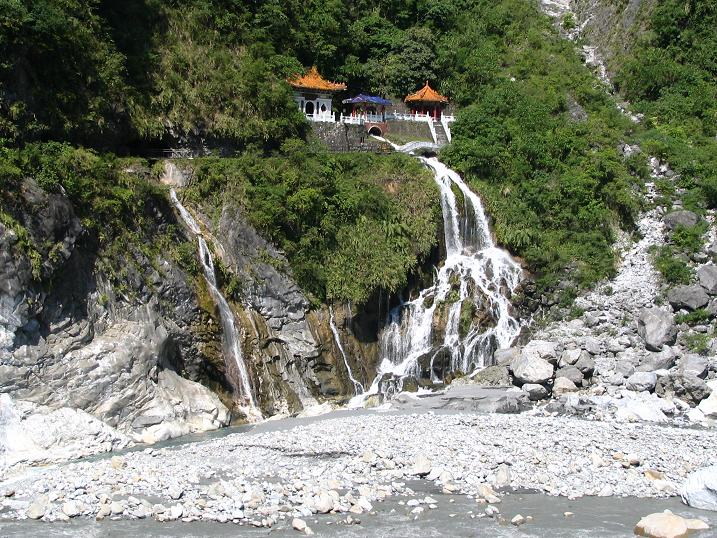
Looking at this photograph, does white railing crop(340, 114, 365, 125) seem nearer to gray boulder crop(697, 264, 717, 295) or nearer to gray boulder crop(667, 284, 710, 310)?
gray boulder crop(667, 284, 710, 310)

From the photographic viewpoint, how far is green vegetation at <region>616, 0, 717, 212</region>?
37.1 metres

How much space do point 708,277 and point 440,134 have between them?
1606 cm

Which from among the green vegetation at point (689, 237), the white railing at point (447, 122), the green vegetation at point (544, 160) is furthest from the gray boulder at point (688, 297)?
the white railing at point (447, 122)

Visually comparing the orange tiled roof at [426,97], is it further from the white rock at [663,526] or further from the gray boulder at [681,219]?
the white rock at [663,526]

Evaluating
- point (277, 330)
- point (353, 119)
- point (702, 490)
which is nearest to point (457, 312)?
point (277, 330)

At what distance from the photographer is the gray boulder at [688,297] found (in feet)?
94.4

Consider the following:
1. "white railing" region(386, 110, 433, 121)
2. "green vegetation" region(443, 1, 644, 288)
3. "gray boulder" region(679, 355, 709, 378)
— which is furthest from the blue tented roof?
"gray boulder" region(679, 355, 709, 378)

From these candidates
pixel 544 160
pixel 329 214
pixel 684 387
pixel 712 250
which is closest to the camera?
pixel 684 387

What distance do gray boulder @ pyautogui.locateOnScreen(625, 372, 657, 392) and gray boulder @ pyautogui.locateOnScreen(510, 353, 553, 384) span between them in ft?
8.19

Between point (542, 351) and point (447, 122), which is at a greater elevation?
point (447, 122)

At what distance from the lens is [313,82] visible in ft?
128

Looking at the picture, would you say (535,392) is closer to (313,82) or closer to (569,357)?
(569,357)

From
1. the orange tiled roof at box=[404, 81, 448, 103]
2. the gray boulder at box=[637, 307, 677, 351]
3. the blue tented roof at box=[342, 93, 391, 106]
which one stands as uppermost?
the orange tiled roof at box=[404, 81, 448, 103]

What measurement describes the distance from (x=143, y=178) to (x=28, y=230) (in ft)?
21.6
